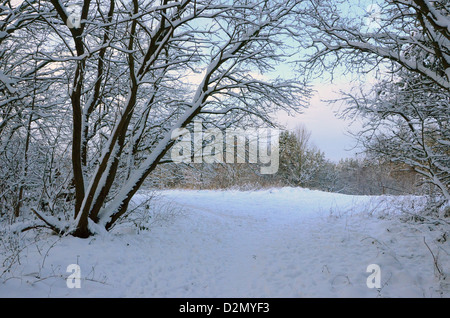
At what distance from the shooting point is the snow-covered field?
3701 mm

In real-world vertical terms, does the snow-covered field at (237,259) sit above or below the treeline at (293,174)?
below

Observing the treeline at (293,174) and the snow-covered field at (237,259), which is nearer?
the snow-covered field at (237,259)

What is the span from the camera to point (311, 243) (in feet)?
19.3

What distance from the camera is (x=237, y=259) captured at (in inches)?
210

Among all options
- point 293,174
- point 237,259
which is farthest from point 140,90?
point 293,174

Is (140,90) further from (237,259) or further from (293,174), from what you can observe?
(293,174)

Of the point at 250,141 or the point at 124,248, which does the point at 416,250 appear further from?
the point at 124,248

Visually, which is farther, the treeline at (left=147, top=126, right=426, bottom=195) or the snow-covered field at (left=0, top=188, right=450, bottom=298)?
the treeline at (left=147, top=126, right=426, bottom=195)

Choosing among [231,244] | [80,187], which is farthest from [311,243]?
[80,187]

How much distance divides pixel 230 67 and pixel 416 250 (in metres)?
5.25

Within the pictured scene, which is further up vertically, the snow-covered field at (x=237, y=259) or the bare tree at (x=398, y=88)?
the bare tree at (x=398, y=88)

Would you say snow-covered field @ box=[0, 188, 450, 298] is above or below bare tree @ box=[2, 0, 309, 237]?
below

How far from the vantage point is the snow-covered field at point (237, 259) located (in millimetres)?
3701

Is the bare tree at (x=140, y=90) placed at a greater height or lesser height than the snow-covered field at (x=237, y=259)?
greater
